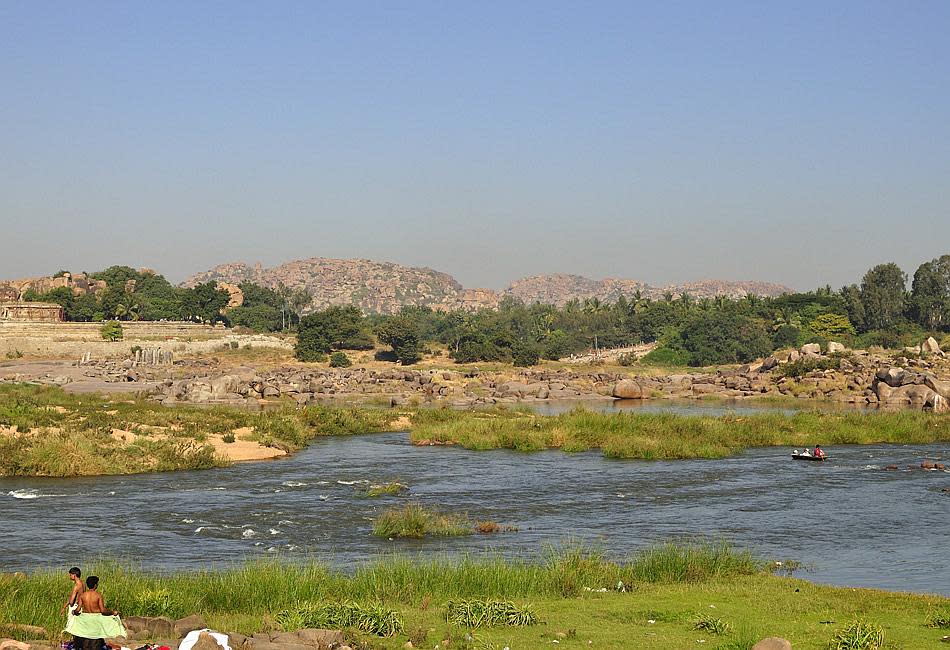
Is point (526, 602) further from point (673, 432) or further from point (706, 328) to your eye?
point (706, 328)

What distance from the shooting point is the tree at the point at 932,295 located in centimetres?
11194

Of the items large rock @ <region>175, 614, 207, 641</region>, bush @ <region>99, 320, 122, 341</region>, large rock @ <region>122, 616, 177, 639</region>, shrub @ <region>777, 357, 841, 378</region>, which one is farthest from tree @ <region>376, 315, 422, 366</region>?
large rock @ <region>122, 616, 177, 639</region>

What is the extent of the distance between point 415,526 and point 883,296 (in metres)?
103

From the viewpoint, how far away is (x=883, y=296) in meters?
114

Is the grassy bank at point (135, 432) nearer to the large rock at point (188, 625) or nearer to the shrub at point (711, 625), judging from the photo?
the large rock at point (188, 625)

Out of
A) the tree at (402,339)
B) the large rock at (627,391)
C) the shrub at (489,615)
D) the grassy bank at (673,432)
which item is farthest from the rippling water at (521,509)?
the tree at (402,339)

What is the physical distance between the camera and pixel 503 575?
1648 cm

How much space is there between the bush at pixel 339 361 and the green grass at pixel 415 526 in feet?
221

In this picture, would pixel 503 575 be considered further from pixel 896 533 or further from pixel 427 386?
pixel 427 386

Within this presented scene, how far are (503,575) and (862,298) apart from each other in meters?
110

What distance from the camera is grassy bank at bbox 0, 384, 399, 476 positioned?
31812 millimetres

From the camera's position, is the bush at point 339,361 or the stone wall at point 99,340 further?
the stone wall at point 99,340

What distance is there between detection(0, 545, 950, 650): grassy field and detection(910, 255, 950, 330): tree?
104m

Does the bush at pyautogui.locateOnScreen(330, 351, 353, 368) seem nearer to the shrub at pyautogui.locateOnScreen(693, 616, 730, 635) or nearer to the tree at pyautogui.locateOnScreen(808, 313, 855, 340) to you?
the tree at pyautogui.locateOnScreen(808, 313, 855, 340)
